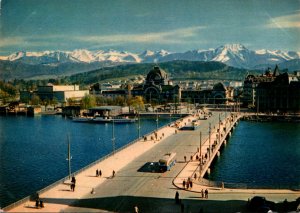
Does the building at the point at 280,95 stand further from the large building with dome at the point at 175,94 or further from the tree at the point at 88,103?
the tree at the point at 88,103

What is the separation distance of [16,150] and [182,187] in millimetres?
19932

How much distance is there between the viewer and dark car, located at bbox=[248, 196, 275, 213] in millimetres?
15391

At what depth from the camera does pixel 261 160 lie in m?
30.3

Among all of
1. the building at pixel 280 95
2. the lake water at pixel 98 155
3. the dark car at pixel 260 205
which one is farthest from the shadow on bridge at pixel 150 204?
the building at pixel 280 95

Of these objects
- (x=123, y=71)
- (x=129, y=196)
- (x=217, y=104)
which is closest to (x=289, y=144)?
(x=129, y=196)

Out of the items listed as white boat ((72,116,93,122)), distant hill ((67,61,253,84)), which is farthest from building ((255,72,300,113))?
distant hill ((67,61,253,84))

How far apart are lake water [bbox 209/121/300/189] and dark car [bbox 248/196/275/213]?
9.47 feet

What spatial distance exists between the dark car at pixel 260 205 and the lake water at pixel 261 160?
9.47 feet

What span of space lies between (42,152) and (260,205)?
71.4 ft

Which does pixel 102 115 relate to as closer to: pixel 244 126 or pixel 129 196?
pixel 244 126

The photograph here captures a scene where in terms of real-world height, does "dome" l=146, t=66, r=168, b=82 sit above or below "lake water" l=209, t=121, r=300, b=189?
above

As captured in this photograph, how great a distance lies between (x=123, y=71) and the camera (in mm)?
198250

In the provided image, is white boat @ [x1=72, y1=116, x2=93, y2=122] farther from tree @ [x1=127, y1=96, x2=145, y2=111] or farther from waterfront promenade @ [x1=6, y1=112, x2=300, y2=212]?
waterfront promenade @ [x1=6, y1=112, x2=300, y2=212]

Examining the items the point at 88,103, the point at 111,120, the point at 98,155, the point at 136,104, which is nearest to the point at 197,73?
the point at 136,104
